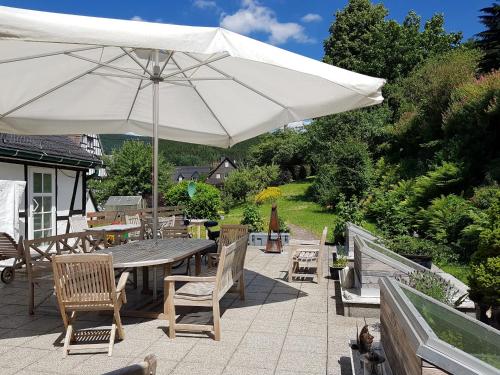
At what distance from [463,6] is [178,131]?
26318mm

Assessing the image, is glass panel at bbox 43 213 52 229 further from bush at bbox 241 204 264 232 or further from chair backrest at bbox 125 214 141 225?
bush at bbox 241 204 264 232

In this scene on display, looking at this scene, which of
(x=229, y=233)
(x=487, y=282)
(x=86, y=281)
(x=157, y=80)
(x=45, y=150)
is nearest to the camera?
(x=86, y=281)

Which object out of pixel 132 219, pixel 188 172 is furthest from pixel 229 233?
pixel 188 172

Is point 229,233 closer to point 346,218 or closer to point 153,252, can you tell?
point 153,252

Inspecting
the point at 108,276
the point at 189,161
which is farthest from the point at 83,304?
the point at 189,161

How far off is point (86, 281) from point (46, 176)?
851 cm

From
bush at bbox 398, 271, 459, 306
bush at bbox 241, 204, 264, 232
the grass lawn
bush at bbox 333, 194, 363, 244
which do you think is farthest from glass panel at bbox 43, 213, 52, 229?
bush at bbox 398, 271, 459, 306

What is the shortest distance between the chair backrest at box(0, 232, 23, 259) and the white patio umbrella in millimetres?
1754

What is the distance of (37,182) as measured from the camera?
430 inches

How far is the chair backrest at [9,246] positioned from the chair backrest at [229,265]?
366cm

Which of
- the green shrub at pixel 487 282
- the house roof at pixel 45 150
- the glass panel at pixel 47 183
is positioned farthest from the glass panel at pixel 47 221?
the green shrub at pixel 487 282

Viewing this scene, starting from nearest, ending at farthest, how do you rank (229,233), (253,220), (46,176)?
(229,233), (46,176), (253,220)

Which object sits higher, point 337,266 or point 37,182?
point 37,182

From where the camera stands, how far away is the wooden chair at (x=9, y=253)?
6576 millimetres
